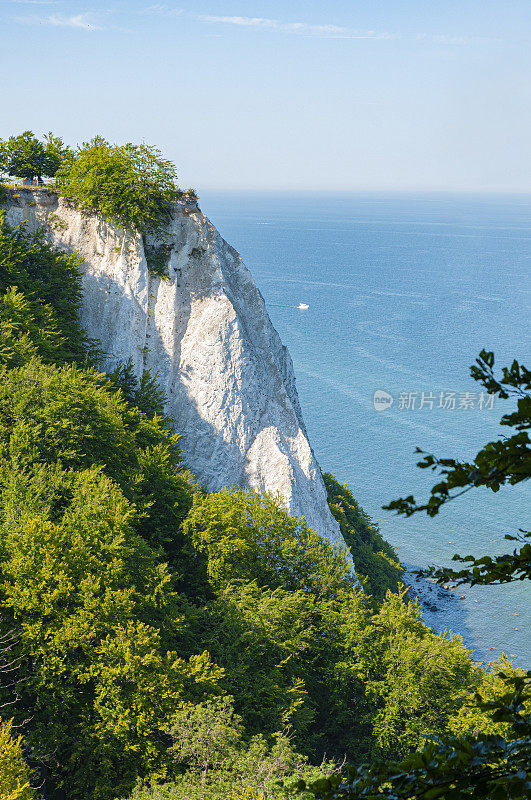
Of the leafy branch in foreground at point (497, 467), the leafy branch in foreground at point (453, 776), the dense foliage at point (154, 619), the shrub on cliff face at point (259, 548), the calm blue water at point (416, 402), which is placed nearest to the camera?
the leafy branch in foreground at point (453, 776)

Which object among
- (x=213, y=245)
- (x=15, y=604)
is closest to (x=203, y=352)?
(x=213, y=245)

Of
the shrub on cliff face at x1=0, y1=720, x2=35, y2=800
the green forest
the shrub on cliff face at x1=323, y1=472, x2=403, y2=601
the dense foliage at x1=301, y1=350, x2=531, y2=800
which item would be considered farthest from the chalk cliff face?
the dense foliage at x1=301, y1=350, x2=531, y2=800

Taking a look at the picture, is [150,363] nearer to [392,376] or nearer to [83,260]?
[83,260]

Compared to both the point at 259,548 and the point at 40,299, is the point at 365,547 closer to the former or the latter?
the point at 259,548

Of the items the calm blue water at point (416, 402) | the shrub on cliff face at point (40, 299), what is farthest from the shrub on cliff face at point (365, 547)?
the shrub on cliff face at point (40, 299)

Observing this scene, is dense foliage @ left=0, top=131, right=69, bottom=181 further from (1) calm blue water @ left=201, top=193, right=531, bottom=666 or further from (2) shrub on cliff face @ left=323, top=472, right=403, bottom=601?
(1) calm blue water @ left=201, top=193, right=531, bottom=666

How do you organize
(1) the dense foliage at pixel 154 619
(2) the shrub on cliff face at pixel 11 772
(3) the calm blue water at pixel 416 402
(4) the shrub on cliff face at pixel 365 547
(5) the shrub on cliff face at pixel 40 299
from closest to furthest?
(2) the shrub on cliff face at pixel 11 772 < (1) the dense foliage at pixel 154 619 < (5) the shrub on cliff face at pixel 40 299 < (4) the shrub on cliff face at pixel 365 547 < (3) the calm blue water at pixel 416 402

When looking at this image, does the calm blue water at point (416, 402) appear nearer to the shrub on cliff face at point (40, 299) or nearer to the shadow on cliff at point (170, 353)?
the shadow on cliff at point (170, 353)
